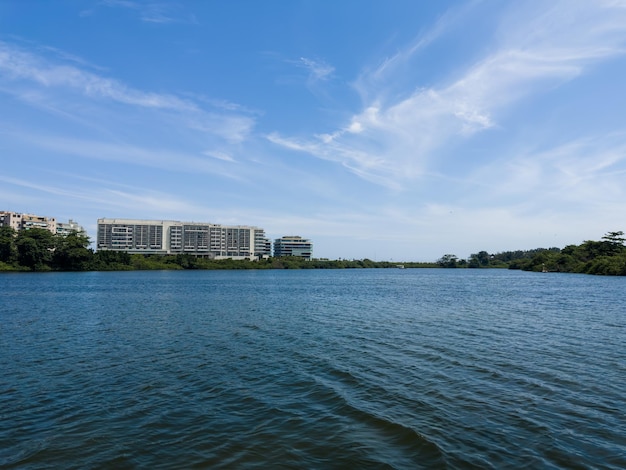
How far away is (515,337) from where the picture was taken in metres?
25.4

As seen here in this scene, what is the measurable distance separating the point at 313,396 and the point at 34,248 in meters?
134

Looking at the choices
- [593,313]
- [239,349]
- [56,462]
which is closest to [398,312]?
[593,313]

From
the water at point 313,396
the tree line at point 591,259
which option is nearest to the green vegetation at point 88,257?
the tree line at point 591,259

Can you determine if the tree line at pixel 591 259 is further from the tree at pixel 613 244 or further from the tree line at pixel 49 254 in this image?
the tree line at pixel 49 254

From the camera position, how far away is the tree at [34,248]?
120344 mm

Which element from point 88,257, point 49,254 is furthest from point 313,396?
point 88,257

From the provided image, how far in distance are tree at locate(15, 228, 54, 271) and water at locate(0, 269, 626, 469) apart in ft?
357

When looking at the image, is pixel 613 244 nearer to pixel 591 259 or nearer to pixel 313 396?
pixel 591 259

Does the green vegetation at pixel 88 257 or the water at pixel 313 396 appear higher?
the green vegetation at pixel 88 257

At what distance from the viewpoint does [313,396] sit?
14688mm

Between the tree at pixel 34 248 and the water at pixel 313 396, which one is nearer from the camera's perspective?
the water at pixel 313 396

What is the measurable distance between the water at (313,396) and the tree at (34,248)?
109m

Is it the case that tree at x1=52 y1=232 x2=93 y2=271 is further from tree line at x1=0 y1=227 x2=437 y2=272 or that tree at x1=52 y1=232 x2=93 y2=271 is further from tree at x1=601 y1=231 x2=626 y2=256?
tree at x1=601 y1=231 x2=626 y2=256

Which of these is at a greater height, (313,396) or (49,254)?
(49,254)
